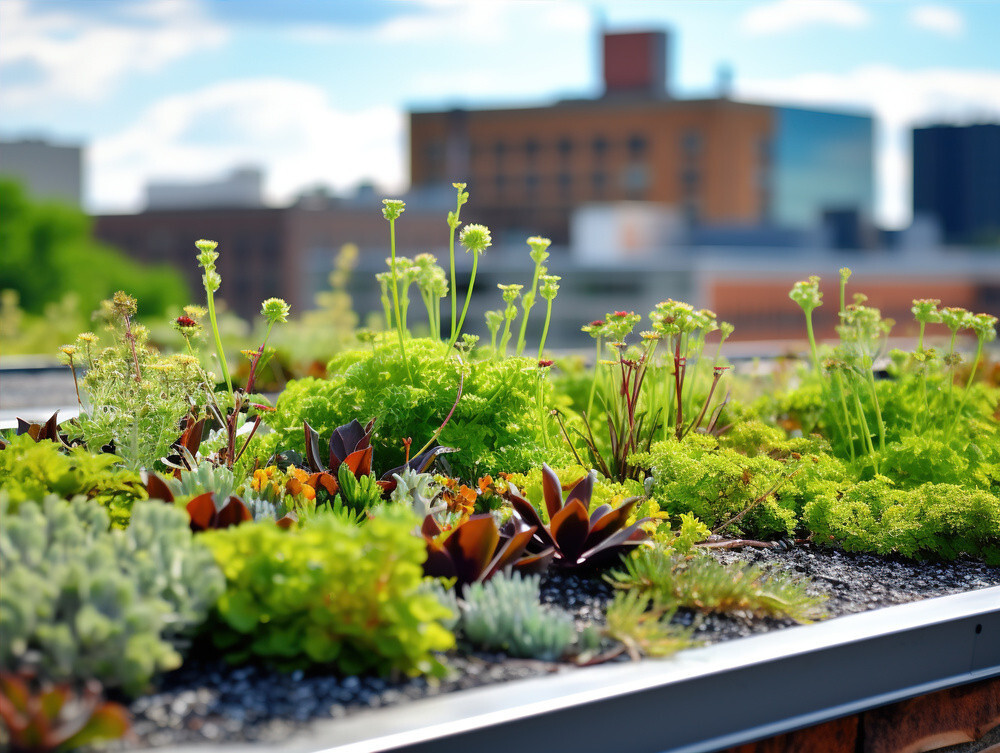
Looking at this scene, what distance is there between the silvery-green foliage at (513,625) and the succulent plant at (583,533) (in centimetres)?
45

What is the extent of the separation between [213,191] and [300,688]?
81.3m

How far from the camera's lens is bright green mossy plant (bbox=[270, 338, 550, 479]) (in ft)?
12.2

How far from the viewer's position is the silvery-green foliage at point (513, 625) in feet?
7.84

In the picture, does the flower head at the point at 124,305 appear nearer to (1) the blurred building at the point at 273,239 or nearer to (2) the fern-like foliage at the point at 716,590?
(2) the fern-like foliage at the point at 716,590

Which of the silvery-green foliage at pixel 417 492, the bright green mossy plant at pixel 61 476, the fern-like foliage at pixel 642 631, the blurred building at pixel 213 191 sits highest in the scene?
the blurred building at pixel 213 191

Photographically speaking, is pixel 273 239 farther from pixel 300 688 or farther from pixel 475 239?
pixel 300 688

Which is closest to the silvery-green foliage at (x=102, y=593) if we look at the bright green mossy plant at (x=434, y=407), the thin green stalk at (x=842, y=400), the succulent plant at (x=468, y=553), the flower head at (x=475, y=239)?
the succulent plant at (x=468, y=553)

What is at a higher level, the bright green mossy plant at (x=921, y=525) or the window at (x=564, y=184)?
the window at (x=564, y=184)

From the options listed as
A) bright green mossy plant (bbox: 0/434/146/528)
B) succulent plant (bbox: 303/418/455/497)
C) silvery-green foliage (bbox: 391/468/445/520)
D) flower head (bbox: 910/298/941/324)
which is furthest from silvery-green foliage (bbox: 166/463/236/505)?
flower head (bbox: 910/298/941/324)

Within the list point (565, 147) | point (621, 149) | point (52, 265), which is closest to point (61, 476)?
point (52, 265)

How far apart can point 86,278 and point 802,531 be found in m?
65.2

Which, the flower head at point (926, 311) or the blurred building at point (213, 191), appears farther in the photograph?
the blurred building at point (213, 191)

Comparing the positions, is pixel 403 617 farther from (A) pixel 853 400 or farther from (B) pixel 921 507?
(A) pixel 853 400

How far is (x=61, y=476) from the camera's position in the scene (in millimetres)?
2830
